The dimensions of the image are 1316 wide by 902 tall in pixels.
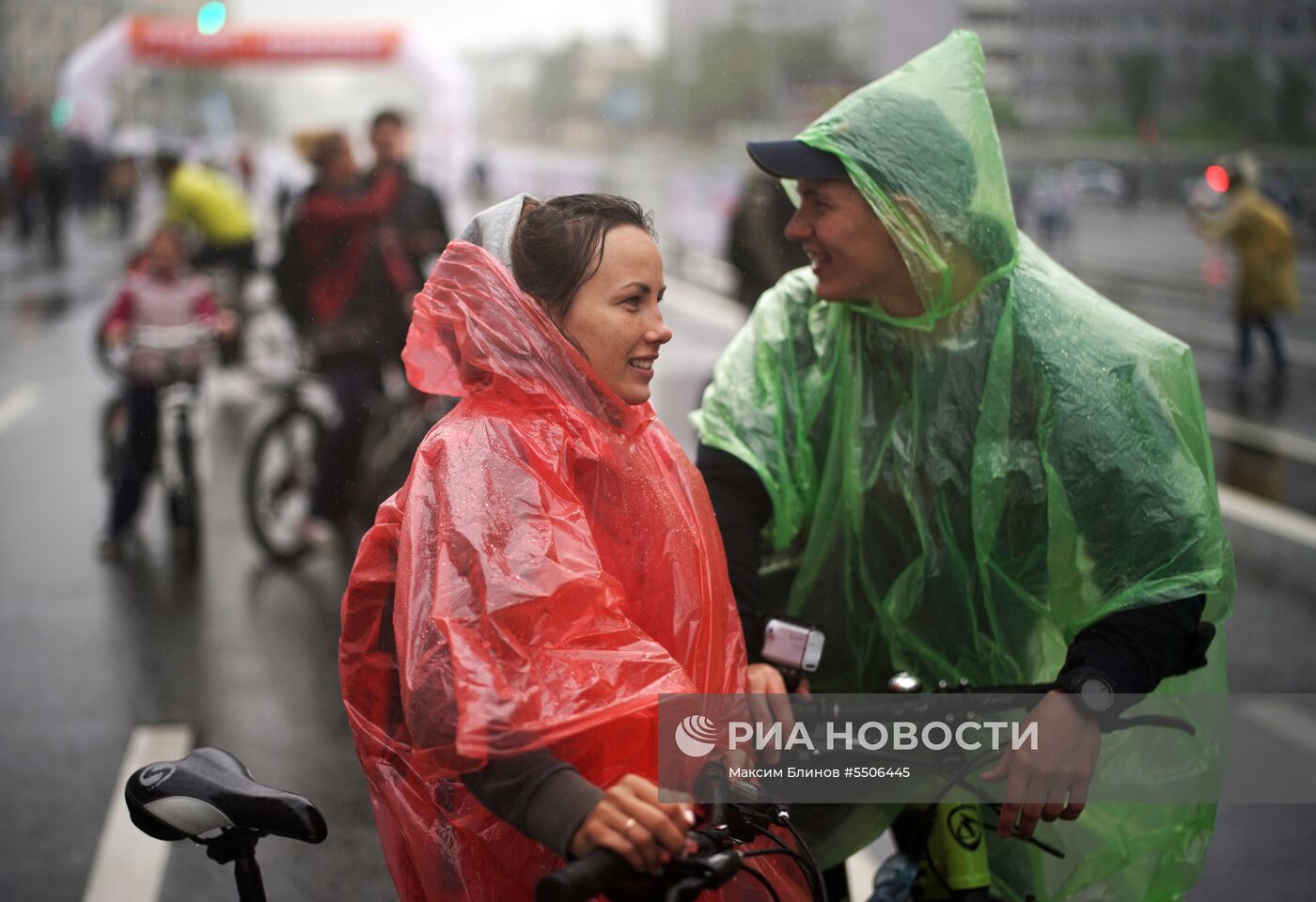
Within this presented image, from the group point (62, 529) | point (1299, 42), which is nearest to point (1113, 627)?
point (62, 529)

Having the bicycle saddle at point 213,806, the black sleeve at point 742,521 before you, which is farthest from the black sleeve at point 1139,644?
the bicycle saddle at point 213,806

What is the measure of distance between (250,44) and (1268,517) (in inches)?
621

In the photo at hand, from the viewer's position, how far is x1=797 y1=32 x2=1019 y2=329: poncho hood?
2.34 m

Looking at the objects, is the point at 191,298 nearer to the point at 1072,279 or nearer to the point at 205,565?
the point at 205,565

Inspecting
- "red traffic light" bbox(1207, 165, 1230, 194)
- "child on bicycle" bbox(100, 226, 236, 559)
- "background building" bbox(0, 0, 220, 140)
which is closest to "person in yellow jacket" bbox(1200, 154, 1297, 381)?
"red traffic light" bbox(1207, 165, 1230, 194)

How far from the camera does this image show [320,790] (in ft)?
13.6

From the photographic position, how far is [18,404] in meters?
11.2

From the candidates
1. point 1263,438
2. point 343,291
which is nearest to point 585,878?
point 343,291

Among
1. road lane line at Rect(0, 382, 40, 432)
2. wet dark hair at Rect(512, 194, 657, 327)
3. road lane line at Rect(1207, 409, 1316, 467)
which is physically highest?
wet dark hair at Rect(512, 194, 657, 327)

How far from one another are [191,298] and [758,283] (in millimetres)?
3985

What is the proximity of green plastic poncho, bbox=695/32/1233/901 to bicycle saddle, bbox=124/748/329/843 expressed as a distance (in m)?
0.97

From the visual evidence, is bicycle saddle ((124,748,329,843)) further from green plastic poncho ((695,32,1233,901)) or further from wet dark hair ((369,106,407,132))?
wet dark hair ((369,106,407,132))

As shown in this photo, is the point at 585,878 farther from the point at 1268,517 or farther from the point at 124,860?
the point at 1268,517

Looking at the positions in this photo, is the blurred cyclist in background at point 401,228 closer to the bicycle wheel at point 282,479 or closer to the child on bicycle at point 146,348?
the child on bicycle at point 146,348
